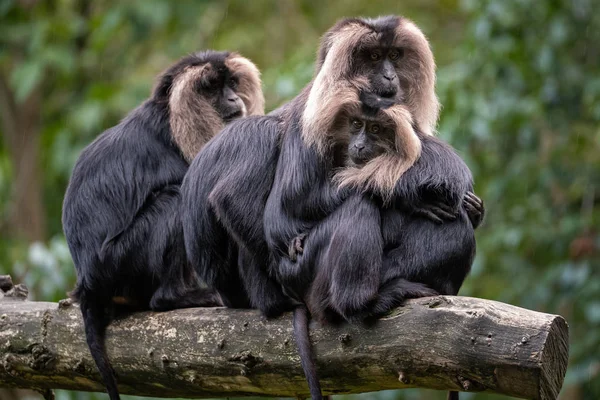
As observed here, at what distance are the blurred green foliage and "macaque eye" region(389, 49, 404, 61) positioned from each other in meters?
2.07

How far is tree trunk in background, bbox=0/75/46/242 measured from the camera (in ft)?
32.0

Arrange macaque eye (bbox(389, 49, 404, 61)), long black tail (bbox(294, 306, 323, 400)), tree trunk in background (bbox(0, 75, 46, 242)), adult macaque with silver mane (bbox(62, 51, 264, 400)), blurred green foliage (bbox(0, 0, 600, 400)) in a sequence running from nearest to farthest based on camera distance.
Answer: long black tail (bbox(294, 306, 323, 400)) → macaque eye (bbox(389, 49, 404, 61)) → adult macaque with silver mane (bbox(62, 51, 264, 400)) → blurred green foliage (bbox(0, 0, 600, 400)) → tree trunk in background (bbox(0, 75, 46, 242))

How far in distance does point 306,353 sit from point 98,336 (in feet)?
4.38

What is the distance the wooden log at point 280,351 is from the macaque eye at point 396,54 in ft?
4.11

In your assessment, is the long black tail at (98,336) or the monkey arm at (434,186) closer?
the monkey arm at (434,186)

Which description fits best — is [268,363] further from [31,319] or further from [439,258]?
[31,319]

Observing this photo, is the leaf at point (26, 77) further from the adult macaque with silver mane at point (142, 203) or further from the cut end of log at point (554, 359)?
the cut end of log at point (554, 359)

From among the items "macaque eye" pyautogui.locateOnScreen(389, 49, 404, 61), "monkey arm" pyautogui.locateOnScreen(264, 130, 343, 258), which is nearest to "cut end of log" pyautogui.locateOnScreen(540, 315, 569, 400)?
"monkey arm" pyautogui.locateOnScreen(264, 130, 343, 258)

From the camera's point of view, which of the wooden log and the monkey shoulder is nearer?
the wooden log

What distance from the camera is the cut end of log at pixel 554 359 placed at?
3227 mm


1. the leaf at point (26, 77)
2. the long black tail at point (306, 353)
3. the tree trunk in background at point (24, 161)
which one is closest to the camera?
Result: the long black tail at point (306, 353)

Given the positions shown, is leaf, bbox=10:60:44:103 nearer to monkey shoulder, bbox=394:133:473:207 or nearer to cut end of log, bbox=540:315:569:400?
monkey shoulder, bbox=394:133:473:207

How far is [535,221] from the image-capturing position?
755 centimetres

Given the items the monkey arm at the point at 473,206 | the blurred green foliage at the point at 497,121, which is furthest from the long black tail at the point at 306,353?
the blurred green foliage at the point at 497,121
